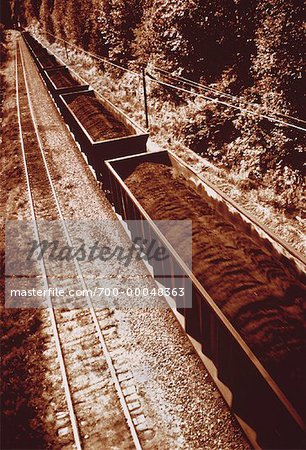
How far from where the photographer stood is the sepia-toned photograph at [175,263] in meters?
4.60

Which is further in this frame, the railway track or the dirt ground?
the dirt ground

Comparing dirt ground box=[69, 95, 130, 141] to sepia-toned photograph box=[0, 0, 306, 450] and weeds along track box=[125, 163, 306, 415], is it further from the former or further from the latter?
weeds along track box=[125, 163, 306, 415]

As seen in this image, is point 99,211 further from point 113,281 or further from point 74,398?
point 74,398

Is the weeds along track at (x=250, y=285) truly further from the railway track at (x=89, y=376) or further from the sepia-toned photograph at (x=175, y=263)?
the railway track at (x=89, y=376)

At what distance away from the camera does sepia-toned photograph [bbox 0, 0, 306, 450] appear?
15.1 ft

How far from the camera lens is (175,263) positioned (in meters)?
5.46

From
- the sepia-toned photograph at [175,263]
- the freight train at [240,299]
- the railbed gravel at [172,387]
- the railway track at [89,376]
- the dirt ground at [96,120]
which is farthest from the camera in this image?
the dirt ground at [96,120]

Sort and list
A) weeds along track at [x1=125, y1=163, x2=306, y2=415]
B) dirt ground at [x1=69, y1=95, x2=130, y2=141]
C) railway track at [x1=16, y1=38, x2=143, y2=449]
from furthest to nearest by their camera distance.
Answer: dirt ground at [x1=69, y1=95, x2=130, y2=141], railway track at [x1=16, y1=38, x2=143, y2=449], weeds along track at [x1=125, y1=163, x2=306, y2=415]

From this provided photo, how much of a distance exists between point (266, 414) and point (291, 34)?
332 inches

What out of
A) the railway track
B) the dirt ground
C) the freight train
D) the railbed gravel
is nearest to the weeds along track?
the freight train

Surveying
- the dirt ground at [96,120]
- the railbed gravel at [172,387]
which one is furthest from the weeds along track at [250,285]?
the dirt ground at [96,120]

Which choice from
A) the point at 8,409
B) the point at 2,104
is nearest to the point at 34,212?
the point at 8,409

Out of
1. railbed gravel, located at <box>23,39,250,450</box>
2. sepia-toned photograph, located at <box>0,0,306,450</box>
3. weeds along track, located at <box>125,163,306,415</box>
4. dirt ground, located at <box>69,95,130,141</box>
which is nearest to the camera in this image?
weeds along track, located at <box>125,163,306,415</box>

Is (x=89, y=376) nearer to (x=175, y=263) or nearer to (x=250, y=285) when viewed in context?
(x=175, y=263)
